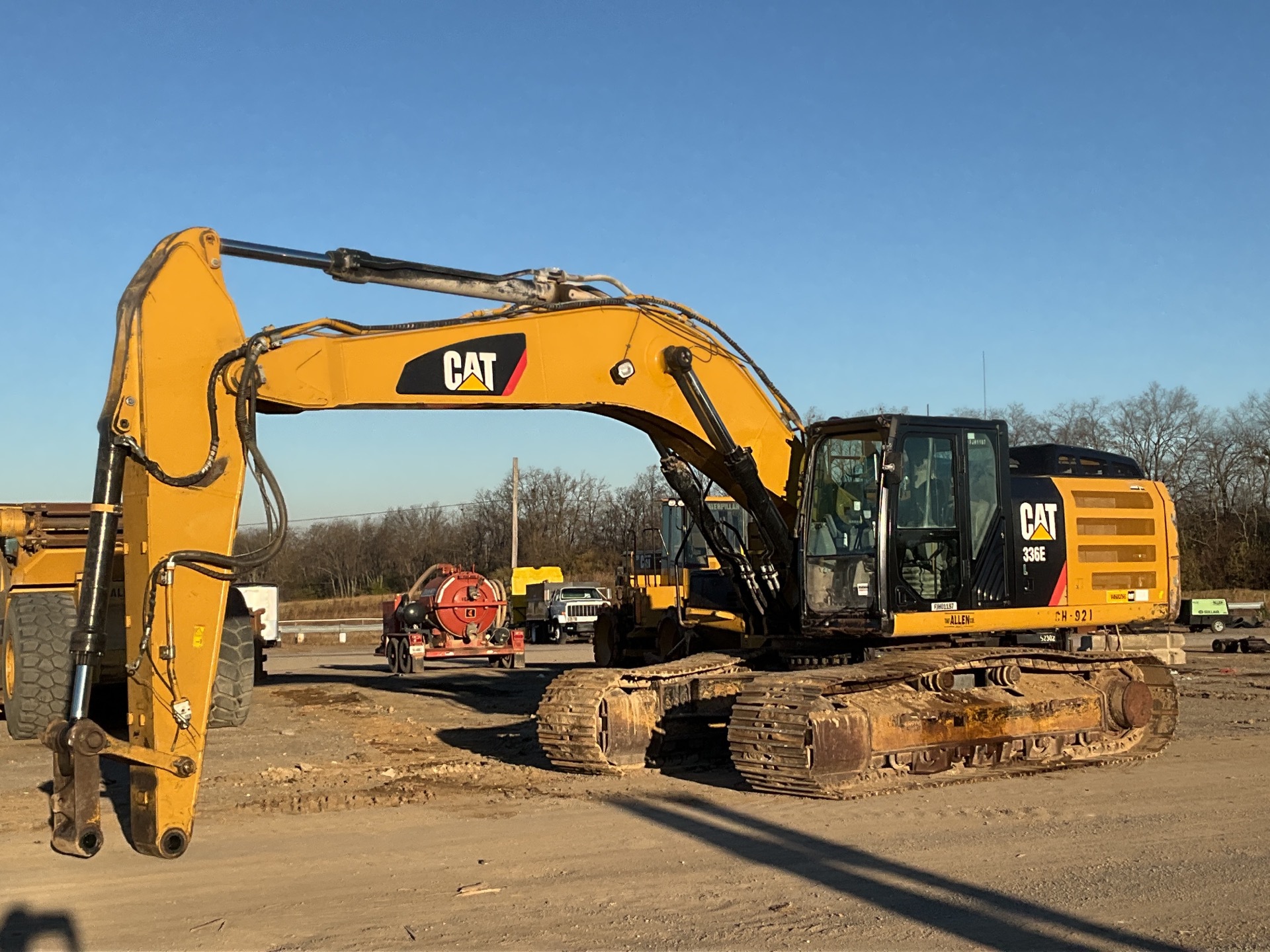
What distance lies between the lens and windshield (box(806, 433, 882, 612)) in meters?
11.1

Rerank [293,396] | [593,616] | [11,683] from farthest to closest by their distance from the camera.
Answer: [593,616]
[11,683]
[293,396]

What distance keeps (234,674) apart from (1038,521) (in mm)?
8093

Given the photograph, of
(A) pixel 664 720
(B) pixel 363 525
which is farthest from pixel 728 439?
(B) pixel 363 525

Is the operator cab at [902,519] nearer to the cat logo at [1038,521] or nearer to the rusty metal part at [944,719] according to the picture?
the cat logo at [1038,521]

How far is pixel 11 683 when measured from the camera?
13250 mm

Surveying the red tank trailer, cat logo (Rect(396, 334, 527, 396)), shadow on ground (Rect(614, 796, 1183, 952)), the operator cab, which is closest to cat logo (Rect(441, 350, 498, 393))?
cat logo (Rect(396, 334, 527, 396))

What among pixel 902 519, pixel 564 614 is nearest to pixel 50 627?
pixel 902 519

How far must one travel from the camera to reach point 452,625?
26.2 meters

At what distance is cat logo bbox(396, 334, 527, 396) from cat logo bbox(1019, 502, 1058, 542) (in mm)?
4921

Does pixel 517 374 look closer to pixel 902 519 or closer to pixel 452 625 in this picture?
pixel 902 519

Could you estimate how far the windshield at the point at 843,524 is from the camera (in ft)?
36.4

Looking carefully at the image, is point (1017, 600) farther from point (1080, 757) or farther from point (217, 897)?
point (217, 897)

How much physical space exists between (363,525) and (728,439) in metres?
86.8

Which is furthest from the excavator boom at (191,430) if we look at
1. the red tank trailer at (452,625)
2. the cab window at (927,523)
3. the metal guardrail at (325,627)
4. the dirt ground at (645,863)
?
the metal guardrail at (325,627)
